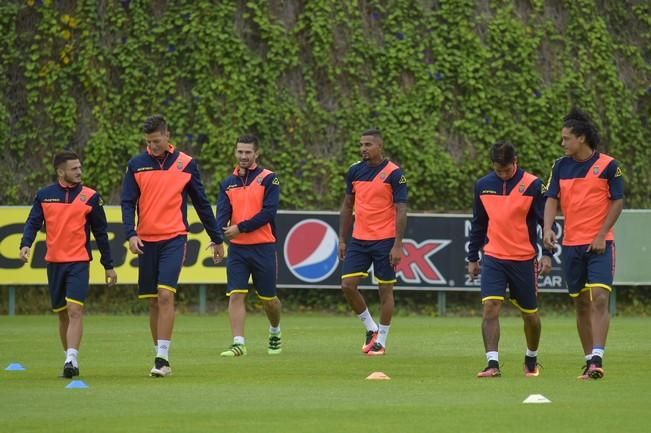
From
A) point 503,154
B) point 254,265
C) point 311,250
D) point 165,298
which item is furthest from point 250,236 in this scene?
point 311,250

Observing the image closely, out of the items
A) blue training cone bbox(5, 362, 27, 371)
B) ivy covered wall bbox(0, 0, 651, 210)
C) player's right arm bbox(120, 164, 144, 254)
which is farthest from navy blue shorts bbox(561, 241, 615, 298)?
ivy covered wall bbox(0, 0, 651, 210)

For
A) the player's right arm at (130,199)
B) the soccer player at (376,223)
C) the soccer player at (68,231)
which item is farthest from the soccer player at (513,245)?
the soccer player at (68,231)

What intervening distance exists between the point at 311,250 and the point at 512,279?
10.7 metres

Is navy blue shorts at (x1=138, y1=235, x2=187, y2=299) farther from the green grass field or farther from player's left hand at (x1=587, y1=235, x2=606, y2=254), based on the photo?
player's left hand at (x1=587, y1=235, x2=606, y2=254)

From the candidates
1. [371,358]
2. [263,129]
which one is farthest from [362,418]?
[263,129]

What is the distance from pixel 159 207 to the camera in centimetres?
1317

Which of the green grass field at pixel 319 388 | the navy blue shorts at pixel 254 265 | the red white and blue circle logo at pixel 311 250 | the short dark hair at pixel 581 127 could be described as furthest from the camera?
the red white and blue circle logo at pixel 311 250

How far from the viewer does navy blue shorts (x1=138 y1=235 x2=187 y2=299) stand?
42.9ft

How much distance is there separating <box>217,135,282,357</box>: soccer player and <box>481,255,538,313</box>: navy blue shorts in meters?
3.42

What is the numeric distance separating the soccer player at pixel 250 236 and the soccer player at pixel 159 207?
2.34 m

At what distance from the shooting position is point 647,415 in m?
9.82

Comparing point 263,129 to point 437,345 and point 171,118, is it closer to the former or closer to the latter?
point 171,118

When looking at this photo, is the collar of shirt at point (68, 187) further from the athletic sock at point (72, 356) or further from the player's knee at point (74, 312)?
the athletic sock at point (72, 356)

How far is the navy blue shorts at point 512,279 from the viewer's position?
12930 millimetres
